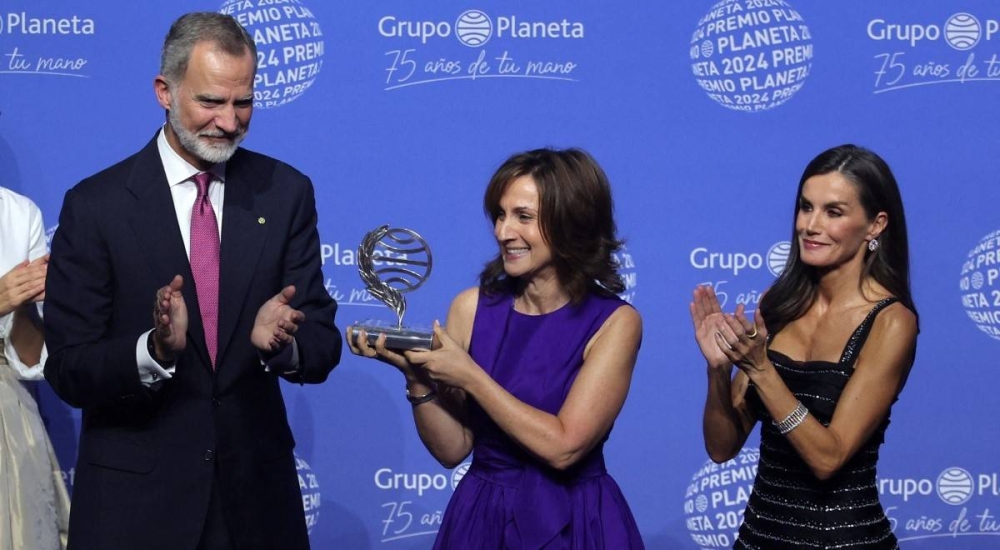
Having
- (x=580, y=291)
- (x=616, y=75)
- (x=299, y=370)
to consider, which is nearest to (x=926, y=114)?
(x=616, y=75)

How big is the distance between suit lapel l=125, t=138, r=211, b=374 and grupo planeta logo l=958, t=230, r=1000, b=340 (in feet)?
8.51

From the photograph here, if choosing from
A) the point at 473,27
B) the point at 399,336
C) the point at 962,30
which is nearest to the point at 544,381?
the point at 399,336

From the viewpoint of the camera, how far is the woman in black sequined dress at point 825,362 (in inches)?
92.9

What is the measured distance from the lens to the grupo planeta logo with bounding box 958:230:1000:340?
394 cm

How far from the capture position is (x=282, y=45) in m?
3.89

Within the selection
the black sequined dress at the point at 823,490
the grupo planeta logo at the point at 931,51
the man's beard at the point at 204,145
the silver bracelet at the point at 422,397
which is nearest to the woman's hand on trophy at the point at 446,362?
the silver bracelet at the point at 422,397

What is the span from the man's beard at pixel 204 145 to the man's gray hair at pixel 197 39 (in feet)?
0.25

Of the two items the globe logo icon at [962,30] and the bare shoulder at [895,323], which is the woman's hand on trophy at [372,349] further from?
the globe logo icon at [962,30]

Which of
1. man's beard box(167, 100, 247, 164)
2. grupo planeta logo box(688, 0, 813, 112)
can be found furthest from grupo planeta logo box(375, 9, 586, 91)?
man's beard box(167, 100, 247, 164)

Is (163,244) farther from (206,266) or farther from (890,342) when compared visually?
(890,342)

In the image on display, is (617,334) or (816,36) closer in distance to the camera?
(617,334)

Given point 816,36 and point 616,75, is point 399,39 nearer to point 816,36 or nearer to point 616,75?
point 616,75

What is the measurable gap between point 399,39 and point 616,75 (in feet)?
2.24

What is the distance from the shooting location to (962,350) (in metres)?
3.96
